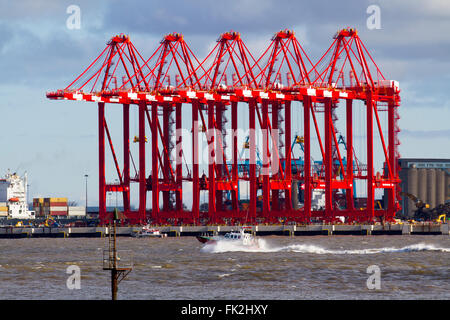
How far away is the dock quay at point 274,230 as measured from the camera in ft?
410

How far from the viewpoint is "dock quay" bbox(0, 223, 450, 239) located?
12500cm

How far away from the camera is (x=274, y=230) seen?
125 meters

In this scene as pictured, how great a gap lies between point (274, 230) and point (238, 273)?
205 ft

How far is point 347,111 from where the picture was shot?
132 m

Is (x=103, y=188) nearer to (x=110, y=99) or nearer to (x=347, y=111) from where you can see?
(x=110, y=99)

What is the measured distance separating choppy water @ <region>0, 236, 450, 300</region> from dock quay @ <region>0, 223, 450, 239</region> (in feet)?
102

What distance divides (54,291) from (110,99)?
79.4m

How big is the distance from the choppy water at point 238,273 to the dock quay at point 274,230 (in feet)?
102
